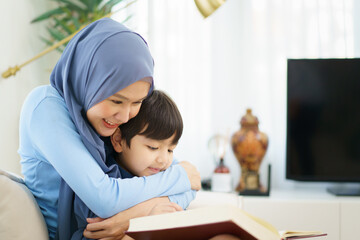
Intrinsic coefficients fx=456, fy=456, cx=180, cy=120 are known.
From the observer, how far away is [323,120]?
2.77m

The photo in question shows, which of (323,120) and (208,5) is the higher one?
(208,5)

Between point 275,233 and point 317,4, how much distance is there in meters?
2.20

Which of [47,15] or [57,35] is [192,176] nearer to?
[57,35]

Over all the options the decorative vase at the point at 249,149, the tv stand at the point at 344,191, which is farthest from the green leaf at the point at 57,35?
the tv stand at the point at 344,191

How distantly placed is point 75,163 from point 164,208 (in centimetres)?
29

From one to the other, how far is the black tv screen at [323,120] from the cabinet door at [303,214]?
0.26 metres

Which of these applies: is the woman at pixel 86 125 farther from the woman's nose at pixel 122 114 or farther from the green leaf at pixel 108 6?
the green leaf at pixel 108 6

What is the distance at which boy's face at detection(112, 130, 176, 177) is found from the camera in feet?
4.89

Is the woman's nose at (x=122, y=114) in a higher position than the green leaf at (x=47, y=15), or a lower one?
lower

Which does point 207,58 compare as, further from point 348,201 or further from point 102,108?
point 102,108

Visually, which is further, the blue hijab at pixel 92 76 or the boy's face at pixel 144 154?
the boy's face at pixel 144 154

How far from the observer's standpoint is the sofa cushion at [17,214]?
3.53ft

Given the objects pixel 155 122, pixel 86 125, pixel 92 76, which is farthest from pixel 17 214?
pixel 155 122

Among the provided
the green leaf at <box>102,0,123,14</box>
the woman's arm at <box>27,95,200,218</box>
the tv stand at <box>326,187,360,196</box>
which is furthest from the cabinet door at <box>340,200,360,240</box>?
the green leaf at <box>102,0,123,14</box>
